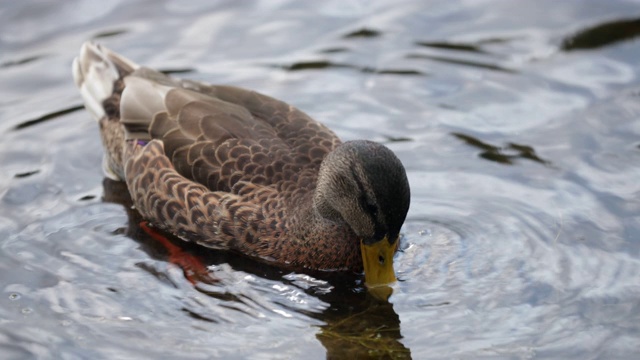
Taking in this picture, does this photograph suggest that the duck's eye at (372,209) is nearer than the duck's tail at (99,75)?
Yes

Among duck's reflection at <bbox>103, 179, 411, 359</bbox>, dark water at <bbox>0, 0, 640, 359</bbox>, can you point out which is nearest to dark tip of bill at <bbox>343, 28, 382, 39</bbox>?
dark water at <bbox>0, 0, 640, 359</bbox>

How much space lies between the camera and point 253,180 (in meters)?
8.22

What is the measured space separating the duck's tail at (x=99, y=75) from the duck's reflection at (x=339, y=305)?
1.17m

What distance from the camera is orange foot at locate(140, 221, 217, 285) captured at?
7.97 meters

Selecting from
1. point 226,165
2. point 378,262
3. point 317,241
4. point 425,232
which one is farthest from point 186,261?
point 425,232

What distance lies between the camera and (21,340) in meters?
7.14

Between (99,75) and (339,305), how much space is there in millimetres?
3286

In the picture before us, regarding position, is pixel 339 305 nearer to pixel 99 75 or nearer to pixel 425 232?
pixel 425 232

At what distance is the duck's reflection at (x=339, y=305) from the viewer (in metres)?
7.16

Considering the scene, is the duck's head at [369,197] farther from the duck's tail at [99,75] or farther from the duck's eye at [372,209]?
the duck's tail at [99,75]

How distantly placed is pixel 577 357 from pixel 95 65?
487 centimetres

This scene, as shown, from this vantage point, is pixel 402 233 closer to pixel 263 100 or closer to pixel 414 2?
pixel 263 100

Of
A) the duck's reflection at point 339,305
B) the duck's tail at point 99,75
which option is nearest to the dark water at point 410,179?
the duck's reflection at point 339,305

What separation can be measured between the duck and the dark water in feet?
0.63
